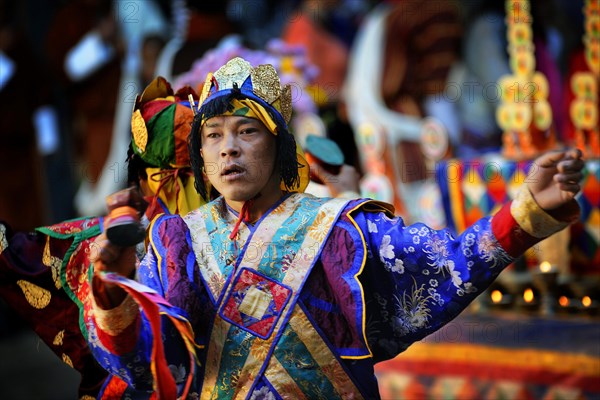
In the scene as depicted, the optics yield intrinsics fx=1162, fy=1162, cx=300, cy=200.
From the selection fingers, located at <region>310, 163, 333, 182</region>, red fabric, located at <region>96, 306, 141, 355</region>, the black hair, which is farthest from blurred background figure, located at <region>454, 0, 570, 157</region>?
red fabric, located at <region>96, 306, 141, 355</region>

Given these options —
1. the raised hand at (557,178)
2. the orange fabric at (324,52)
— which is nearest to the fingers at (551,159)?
the raised hand at (557,178)

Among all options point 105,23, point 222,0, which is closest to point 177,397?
point 222,0

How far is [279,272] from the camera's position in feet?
9.34

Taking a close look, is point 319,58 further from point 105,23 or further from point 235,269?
point 235,269

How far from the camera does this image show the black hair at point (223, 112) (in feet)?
9.36

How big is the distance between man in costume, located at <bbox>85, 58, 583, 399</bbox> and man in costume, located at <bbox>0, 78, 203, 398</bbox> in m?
0.35

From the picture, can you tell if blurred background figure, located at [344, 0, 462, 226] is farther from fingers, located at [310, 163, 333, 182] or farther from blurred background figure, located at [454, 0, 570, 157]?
fingers, located at [310, 163, 333, 182]

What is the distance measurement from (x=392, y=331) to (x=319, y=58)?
4934 millimetres

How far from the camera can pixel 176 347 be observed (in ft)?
9.04

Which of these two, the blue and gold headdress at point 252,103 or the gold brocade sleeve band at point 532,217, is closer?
the gold brocade sleeve band at point 532,217

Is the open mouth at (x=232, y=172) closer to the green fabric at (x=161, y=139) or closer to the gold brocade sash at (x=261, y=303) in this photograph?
the gold brocade sash at (x=261, y=303)

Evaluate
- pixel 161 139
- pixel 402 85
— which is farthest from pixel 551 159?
pixel 402 85

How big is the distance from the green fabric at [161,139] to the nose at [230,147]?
1.51 feet

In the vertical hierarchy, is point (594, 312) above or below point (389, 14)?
below
